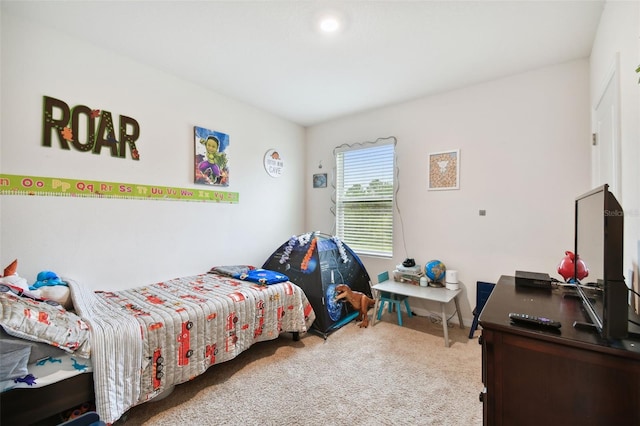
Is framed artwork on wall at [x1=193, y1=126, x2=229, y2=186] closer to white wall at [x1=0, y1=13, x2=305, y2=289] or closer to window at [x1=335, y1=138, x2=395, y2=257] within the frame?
white wall at [x1=0, y1=13, x2=305, y2=289]

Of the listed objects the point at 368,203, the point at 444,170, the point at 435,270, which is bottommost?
the point at 435,270

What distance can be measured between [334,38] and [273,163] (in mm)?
1892

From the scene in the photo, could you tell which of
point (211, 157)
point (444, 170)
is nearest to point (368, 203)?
point (444, 170)

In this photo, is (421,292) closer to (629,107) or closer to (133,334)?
(629,107)

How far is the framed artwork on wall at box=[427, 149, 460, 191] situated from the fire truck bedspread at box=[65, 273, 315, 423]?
1.91 metres

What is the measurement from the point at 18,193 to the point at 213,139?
1.59 metres

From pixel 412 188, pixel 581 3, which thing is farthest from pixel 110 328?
pixel 581 3

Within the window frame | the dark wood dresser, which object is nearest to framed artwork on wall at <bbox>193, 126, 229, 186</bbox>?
the window frame

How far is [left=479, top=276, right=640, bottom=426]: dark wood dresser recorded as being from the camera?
86 centimetres

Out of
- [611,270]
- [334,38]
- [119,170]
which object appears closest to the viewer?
[611,270]

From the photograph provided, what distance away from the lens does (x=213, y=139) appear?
9.92 feet

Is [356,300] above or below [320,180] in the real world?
below

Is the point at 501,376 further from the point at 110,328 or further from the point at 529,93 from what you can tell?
the point at 529,93

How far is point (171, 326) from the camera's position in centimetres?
179
